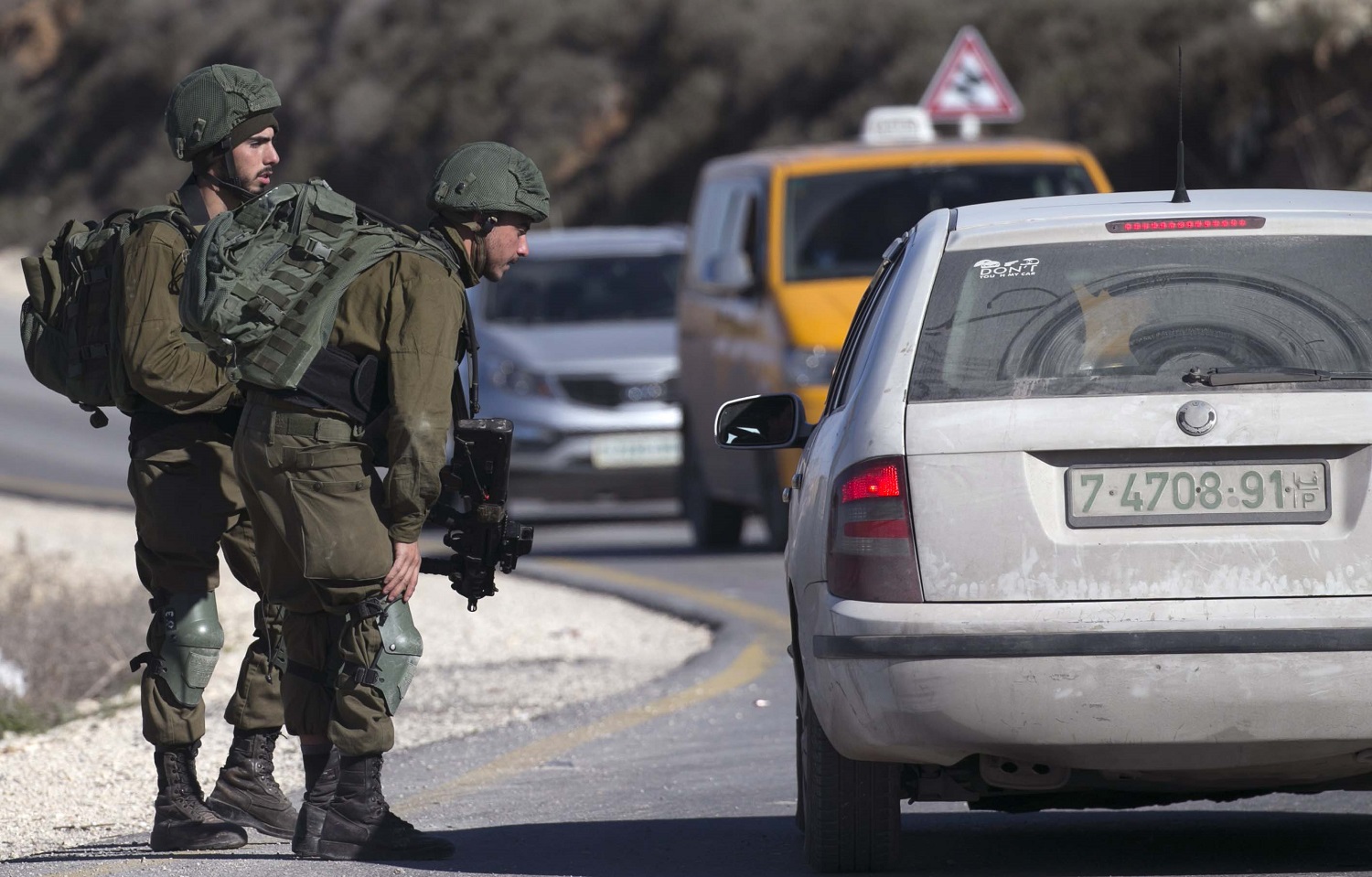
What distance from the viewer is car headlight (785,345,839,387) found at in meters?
12.6

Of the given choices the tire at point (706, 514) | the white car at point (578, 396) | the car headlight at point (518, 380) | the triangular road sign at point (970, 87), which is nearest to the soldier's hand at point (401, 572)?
the tire at point (706, 514)

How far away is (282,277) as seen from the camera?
5500 mm

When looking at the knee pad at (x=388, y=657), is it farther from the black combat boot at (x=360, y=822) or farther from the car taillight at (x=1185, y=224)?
the car taillight at (x=1185, y=224)

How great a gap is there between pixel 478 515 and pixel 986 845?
4.86 feet

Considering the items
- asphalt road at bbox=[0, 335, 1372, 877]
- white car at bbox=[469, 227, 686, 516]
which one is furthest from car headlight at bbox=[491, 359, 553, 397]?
asphalt road at bbox=[0, 335, 1372, 877]

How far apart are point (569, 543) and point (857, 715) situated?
1096 centimetres

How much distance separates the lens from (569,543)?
52.4ft

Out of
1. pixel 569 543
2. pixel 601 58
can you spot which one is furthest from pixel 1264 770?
pixel 601 58

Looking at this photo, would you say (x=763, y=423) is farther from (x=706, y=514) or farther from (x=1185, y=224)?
(x=706, y=514)

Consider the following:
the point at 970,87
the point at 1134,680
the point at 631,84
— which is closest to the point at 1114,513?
the point at 1134,680

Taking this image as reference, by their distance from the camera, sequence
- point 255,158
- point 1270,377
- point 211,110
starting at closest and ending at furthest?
point 1270,377, point 211,110, point 255,158

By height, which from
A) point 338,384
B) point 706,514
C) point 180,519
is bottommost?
point 706,514

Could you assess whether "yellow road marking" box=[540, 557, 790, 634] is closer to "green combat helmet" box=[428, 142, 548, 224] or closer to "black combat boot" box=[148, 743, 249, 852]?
"black combat boot" box=[148, 743, 249, 852]

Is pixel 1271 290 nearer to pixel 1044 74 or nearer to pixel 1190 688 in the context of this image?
pixel 1190 688
